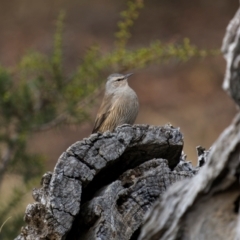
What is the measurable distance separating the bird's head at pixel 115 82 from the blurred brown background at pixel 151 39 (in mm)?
4489

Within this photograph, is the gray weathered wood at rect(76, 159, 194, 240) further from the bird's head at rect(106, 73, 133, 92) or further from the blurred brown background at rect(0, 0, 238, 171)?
the blurred brown background at rect(0, 0, 238, 171)

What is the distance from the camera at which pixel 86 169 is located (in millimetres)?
2947

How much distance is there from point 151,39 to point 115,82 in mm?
4768

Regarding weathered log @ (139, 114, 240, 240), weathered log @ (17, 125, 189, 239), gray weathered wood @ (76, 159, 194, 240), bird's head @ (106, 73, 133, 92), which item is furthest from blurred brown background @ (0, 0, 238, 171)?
weathered log @ (139, 114, 240, 240)

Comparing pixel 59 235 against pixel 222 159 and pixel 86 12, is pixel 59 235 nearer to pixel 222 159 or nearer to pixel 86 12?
pixel 222 159

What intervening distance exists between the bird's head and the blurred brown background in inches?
177

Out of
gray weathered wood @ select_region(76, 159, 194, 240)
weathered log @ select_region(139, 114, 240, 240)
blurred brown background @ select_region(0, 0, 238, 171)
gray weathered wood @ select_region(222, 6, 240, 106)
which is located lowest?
weathered log @ select_region(139, 114, 240, 240)

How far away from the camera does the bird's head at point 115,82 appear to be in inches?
227

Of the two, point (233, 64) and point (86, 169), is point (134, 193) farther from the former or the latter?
point (233, 64)

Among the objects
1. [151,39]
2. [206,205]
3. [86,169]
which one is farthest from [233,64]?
[151,39]

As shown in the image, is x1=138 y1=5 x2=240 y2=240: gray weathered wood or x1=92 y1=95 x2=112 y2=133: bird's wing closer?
x1=138 y1=5 x2=240 y2=240: gray weathered wood

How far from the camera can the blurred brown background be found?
1050 cm

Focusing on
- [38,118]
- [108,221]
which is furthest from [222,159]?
[38,118]

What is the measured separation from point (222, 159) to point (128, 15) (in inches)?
140
